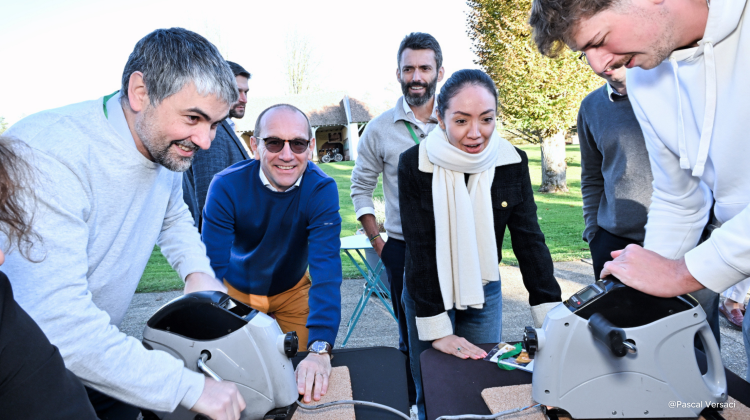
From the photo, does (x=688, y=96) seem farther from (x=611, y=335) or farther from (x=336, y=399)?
(x=336, y=399)

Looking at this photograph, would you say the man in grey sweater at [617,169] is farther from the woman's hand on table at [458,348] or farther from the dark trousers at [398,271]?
the woman's hand on table at [458,348]

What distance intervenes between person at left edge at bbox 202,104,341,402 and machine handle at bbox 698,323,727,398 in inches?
51.2

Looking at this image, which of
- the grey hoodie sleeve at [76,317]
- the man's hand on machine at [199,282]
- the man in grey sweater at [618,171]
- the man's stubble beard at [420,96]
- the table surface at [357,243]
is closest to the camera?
the grey hoodie sleeve at [76,317]

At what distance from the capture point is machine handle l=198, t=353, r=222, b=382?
4.12ft

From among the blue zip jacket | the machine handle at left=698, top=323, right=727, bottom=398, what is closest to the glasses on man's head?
the blue zip jacket

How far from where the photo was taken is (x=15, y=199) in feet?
3.01

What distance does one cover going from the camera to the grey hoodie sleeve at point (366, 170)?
3.12 metres

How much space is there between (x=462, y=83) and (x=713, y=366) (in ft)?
4.29

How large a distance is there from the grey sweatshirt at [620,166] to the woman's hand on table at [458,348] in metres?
1.22

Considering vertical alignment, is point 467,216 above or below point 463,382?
above

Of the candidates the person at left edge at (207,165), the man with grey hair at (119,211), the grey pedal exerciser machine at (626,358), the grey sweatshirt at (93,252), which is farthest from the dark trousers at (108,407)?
the person at left edge at (207,165)

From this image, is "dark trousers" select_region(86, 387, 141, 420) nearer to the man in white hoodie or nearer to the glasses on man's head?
the glasses on man's head

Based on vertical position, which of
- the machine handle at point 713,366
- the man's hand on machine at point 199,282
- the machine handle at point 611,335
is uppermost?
the machine handle at point 611,335

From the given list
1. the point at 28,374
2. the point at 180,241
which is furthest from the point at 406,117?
the point at 28,374
